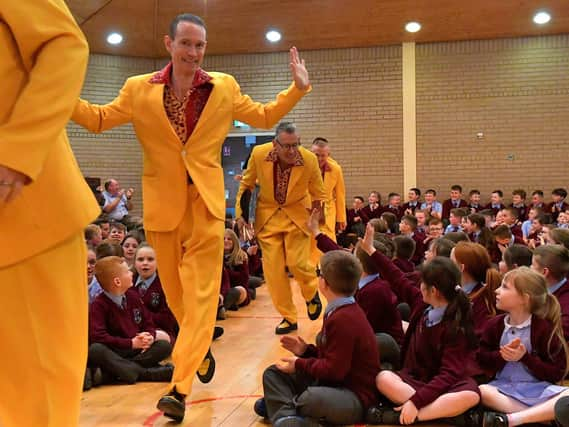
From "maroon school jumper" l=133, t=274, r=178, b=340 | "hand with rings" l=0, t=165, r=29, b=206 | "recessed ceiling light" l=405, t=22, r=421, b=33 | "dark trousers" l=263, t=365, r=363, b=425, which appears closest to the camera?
"hand with rings" l=0, t=165, r=29, b=206

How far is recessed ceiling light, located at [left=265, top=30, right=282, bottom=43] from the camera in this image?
1191 cm

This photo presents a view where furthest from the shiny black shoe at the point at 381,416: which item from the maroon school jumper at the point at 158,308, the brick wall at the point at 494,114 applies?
the brick wall at the point at 494,114

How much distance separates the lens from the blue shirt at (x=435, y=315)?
3162mm

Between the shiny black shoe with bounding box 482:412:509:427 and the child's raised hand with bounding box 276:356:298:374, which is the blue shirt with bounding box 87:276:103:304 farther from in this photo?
the shiny black shoe with bounding box 482:412:509:427

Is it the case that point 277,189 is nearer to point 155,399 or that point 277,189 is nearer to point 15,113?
point 155,399

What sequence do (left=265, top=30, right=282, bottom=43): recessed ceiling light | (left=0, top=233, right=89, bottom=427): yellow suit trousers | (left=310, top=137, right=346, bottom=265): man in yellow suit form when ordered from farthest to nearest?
(left=265, top=30, right=282, bottom=43): recessed ceiling light
(left=310, top=137, right=346, bottom=265): man in yellow suit
(left=0, top=233, right=89, bottom=427): yellow suit trousers

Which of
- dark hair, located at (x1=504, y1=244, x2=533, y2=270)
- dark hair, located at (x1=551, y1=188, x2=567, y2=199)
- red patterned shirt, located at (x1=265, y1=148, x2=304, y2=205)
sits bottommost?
dark hair, located at (x1=504, y1=244, x2=533, y2=270)

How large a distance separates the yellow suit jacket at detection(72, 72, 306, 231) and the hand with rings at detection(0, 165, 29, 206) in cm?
175

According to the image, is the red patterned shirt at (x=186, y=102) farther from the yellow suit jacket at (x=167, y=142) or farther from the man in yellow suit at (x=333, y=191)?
the man in yellow suit at (x=333, y=191)

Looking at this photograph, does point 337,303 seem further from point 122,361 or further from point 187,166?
point 122,361

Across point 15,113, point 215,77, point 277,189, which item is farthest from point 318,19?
point 15,113

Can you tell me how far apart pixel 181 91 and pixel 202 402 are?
1.63 m

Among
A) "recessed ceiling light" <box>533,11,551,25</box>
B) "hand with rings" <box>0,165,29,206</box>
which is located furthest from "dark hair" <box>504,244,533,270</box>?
"recessed ceiling light" <box>533,11,551,25</box>

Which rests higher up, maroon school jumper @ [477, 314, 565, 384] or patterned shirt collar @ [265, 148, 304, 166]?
patterned shirt collar @ [265, 148, 304, 166]
